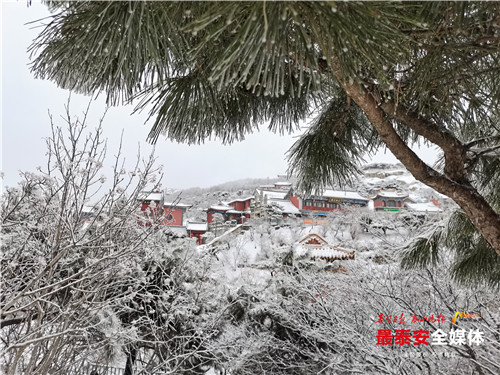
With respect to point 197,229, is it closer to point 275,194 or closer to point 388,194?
point 275,194

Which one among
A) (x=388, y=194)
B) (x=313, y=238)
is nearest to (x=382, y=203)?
(x=388, y=194)

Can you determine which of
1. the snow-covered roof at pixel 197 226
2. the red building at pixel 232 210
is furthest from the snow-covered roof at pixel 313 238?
the red building at pixel 232 210

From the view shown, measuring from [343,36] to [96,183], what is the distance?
1.48m

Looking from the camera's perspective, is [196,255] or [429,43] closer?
[429,43]

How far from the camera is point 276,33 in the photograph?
327 mm

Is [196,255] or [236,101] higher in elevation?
[236,101]

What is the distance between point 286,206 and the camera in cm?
1330

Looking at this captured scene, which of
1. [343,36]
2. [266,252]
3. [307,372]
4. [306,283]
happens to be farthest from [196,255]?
[266,252]

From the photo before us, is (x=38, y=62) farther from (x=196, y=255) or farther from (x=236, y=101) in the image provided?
(x=196, y=255)

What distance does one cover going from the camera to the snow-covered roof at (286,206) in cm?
1284

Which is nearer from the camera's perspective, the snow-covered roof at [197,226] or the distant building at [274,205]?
the snow-covered roof at [197,226]

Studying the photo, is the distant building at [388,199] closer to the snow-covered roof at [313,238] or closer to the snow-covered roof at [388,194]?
the snow-covered roof at [388,194]

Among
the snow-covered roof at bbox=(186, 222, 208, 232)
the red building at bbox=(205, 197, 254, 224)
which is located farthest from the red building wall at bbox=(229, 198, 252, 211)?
the snow-covered roof at bbox=(186, 222, 208, 232)

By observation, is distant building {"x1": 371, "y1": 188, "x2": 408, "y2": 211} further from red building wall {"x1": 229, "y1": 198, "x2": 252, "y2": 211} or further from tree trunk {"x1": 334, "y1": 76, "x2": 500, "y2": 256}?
tree trunk {"x1": 334, "y1": 76, "x2": 500, "y2": 256}
